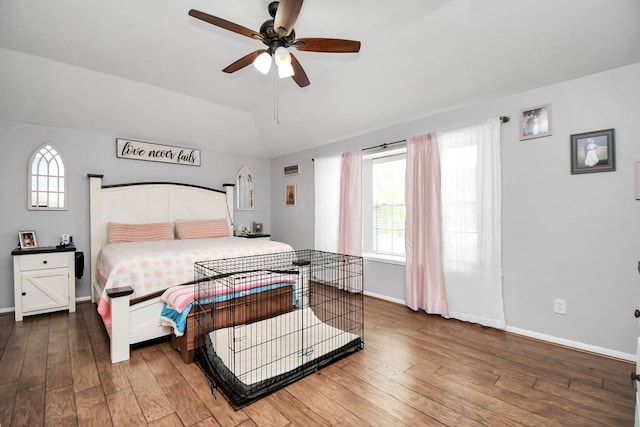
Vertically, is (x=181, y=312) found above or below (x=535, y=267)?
below

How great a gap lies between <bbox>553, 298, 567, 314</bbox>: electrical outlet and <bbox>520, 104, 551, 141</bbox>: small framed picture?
1525 mm

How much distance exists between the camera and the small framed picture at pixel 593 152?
2404mm

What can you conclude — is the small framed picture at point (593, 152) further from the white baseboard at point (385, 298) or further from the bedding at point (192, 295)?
the bedding at point (192, 295)

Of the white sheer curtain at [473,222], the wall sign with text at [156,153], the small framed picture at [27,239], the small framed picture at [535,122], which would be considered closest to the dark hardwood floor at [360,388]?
the white sheer curtain at [473,222]

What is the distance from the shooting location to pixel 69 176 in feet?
13.0

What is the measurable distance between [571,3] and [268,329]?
344 centimetres

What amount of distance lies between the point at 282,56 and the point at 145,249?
255cm

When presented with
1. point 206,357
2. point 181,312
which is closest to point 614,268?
point 206,357

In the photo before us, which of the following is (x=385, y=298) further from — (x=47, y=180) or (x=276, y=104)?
(x=47, y=180)

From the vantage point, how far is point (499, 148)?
116 inches

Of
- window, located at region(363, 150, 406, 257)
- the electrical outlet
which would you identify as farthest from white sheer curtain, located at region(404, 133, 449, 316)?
the electrical outlet

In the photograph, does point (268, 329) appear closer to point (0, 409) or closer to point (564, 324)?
point (0, 409)

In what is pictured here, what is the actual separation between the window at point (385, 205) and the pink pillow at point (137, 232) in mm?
2979

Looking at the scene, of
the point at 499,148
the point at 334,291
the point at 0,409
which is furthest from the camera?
the point at 334,291
